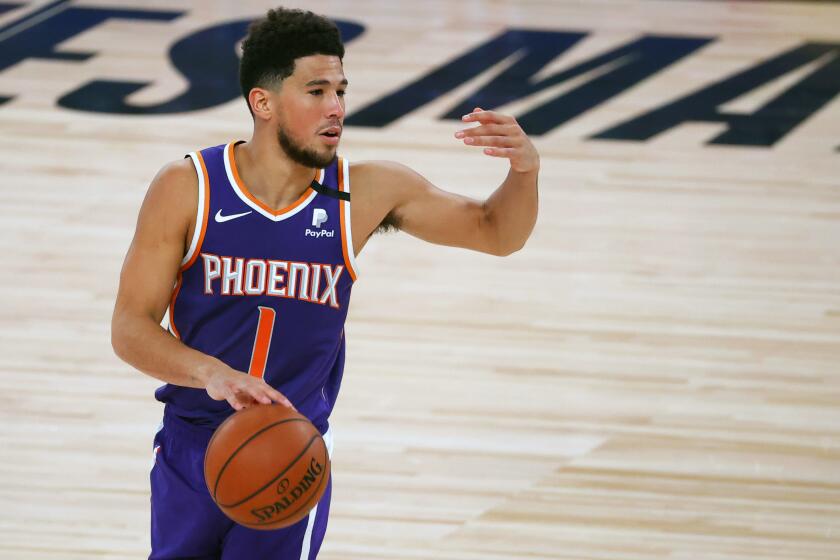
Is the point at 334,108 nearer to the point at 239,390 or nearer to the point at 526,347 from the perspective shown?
the point at 239,390

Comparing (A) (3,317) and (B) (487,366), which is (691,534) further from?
(A) (3,317)

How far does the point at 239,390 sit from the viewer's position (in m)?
2.79

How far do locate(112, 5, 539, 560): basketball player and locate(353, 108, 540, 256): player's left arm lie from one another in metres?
0.03

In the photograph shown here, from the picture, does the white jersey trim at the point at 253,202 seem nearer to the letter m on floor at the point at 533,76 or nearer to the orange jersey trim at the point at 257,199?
the orange jersey trim at the point at 257,199

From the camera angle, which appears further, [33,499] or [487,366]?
[487,366]

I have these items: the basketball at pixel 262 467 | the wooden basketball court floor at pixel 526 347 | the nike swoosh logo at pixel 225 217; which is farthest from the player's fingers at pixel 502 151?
the wooden basketball court floor at pixel 526 347

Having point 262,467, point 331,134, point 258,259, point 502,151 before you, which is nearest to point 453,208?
point 502,151

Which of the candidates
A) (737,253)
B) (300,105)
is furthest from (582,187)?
(300,105)

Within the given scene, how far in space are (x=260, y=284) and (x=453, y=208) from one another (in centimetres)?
55

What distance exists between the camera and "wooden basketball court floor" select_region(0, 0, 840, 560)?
456 centimetres

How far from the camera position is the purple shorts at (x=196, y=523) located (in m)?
3.16

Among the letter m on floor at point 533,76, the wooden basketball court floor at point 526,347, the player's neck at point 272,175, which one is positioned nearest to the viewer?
the player's neck at point 272,175

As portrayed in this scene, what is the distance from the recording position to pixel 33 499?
4.58 metres

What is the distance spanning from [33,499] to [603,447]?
200 cm
